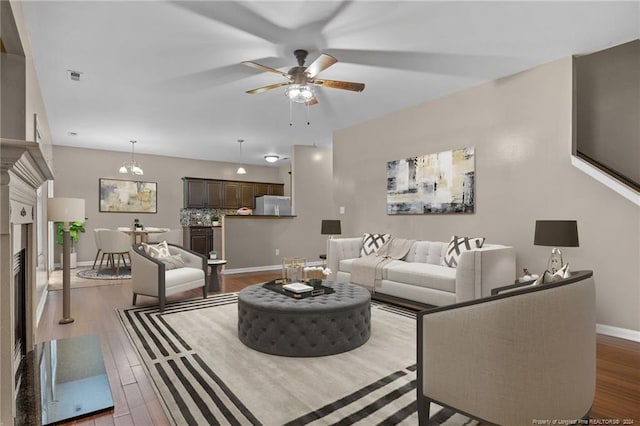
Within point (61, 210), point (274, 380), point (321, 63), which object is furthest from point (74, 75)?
point (274, 380)

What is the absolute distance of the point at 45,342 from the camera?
298 cm

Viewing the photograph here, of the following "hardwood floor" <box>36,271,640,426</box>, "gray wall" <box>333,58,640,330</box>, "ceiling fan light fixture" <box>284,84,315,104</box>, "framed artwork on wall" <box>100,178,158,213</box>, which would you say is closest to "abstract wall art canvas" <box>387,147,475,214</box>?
"gray wall" <box>333,58,640,330</box>

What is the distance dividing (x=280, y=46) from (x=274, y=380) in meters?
2.95

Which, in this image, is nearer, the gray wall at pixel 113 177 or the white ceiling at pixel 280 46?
the white ceiling at pixel 280 46

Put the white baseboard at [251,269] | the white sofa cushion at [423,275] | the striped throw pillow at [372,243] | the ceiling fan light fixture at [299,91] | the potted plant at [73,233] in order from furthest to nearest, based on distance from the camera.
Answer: the potted plant at [73,233] → the white baseboard at [251,269] → the striped throw pillow at [372,243] → the white sofa cushion at [423,275] → the ceiling fan light fixture at [299,91]

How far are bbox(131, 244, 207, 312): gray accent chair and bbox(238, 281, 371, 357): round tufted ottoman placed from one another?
1.57m

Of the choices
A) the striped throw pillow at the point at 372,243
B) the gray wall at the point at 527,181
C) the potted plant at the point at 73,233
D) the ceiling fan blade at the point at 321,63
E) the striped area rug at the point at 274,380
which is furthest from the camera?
the potted plant at the point at 73,233

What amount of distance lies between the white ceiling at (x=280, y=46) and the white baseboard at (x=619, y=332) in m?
2.77

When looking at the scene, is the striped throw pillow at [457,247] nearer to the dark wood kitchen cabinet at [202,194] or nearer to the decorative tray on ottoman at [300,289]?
the decorative tray on ottoman at [300,289]

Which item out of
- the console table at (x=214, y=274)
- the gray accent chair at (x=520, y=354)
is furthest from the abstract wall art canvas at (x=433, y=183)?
the gray accent chair at (x=520, y=354)

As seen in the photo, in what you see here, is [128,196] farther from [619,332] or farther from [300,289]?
[619,332]

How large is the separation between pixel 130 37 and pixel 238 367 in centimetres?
303

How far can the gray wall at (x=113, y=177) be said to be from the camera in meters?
7.70

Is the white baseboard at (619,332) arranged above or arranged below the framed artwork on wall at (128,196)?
below
